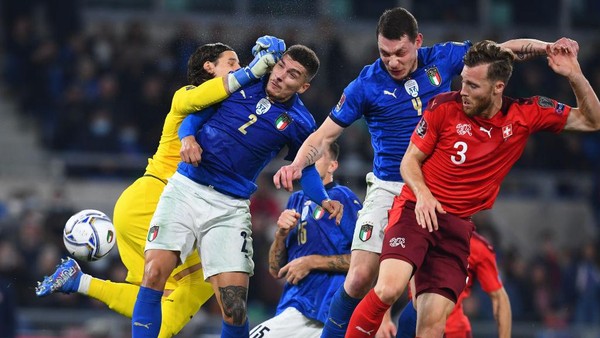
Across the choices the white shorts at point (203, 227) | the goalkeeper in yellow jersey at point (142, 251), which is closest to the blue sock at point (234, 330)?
the white shorts at point (203, 227)

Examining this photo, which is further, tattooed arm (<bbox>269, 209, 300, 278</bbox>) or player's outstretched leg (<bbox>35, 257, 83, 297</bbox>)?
player's outstretched leg (<bbox>35, 257, 83, 297</bbox>)

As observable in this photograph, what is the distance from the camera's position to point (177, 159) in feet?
29.6

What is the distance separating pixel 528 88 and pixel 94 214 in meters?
10.9

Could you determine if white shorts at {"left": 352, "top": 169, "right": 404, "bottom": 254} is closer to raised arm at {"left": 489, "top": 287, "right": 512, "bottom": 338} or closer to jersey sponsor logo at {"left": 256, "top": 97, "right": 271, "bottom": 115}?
jersey sponsor logo at {"left": 256, "top": 97, "right": 271, "bottom": 115}

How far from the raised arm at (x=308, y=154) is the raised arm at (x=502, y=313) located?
1984 millimetres

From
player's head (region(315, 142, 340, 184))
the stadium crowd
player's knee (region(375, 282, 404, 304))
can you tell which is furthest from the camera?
the stadium crowd

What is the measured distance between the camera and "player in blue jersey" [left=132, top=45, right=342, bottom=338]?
8.28 metres

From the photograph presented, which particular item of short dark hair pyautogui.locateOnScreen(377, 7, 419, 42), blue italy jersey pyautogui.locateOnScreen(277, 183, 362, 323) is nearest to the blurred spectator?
blue italy jersey pyautogui.locateOnScreen(277, 183, 362, 323)

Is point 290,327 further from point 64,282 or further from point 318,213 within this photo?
point 64,282

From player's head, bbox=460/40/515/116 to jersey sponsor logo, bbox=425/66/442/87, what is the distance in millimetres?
877

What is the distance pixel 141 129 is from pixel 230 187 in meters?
9.23

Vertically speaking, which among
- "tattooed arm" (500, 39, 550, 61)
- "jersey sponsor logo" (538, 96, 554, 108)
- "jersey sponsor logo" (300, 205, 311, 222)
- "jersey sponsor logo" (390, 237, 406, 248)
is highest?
"tattooed arm" (500, 39, 550, 61)

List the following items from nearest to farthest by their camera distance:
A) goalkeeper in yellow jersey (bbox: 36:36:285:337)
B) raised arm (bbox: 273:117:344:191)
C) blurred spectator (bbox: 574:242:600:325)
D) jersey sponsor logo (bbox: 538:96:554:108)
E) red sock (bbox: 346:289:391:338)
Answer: red sock (bbox: 346:289:391:338) → jersey sponsor logo (bbox: 538:96:554:108) → raised arm (bbox: 273:117:344:191) → goalkeeper in yellow jersey (bbox: 36:36:285:337) → blurred spectator (bbox: 574:242:600:325)

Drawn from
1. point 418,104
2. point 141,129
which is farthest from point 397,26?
point 141,129
